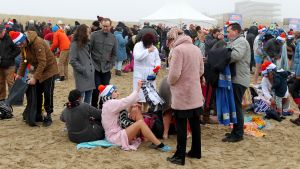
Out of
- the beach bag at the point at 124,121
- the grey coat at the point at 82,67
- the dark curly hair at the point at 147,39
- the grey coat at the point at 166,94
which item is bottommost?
the beach bag at the point at 124,121

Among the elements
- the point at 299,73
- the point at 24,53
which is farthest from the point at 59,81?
the point at 299,73

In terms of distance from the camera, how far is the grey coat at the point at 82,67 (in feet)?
19.7

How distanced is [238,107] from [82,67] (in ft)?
8.22

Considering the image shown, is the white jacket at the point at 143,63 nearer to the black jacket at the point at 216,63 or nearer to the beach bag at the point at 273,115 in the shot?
the black jacket at the point at 216,63

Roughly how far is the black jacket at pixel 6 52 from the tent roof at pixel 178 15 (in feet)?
48.2

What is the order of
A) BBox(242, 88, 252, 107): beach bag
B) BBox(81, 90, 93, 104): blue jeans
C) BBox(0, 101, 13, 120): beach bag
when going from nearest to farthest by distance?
BBox(81, 90, 93, 104): blue jeans < BBox(0, 101, 13, 120): beach bag < BBox(242, 88, 252, 107): beach bag

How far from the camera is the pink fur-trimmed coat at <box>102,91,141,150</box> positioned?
5.17 metres

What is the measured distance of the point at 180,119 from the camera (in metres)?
4.72

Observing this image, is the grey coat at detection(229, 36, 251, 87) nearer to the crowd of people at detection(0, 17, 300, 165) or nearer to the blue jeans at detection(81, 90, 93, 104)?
the crowd of people at detection(0, 17, 300, 165)

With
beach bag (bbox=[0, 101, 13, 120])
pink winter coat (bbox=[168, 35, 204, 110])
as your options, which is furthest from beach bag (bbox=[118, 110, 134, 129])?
beach bag (bbox=[0, 101, 13, 120])

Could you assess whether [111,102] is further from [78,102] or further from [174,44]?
[174,44]

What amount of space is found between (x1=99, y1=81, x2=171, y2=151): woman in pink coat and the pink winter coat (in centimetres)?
71

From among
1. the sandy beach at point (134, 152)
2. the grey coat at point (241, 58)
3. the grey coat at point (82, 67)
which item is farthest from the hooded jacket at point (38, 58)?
the grey coat at point (241, 58)

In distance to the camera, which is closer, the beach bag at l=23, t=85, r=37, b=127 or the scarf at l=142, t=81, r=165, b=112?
the scarf at l=142, t=81, r=165, b=112
